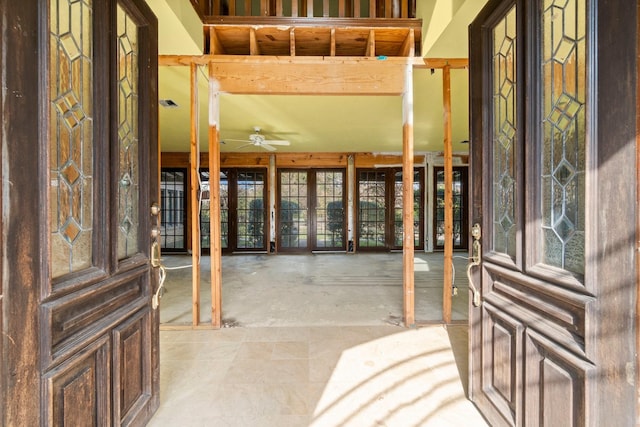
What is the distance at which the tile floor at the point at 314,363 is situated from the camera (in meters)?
1.70

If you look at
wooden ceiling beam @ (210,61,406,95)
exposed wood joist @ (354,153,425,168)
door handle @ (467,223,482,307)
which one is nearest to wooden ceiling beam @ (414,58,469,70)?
wooden ceiling beam @ (210,61,406,95)

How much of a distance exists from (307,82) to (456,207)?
6343 mm

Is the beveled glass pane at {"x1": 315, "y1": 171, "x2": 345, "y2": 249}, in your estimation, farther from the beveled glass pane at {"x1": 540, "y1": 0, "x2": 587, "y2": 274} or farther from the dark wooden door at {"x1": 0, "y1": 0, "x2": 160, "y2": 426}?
the beveled glass pane at {"x1": 540, "y1": 0, "x2": 587, "y2": 274}

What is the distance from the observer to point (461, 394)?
73.1 inches

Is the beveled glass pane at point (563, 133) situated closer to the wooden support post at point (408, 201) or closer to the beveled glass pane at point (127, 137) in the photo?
the wooden support post at point (408, 201)

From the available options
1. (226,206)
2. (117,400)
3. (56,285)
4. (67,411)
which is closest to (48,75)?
(56,285)

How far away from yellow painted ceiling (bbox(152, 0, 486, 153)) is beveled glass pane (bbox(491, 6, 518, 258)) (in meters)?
0.81

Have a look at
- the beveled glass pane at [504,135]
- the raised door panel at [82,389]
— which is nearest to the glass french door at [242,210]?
the raised door panel at [82,389]

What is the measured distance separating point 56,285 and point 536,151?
197 cm

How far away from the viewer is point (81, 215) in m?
1.21

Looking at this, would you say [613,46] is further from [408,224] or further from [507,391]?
[408,224]

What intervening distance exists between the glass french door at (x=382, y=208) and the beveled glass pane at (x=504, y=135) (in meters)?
6.16

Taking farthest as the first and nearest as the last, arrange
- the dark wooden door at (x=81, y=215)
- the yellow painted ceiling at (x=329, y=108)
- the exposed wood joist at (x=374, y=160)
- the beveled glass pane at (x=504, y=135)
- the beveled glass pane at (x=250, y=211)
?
the beveled glass pane at (x=250, y=211) → the exposed wood joist at (x=374, y=160) → the yellow painted ceiling at (x=329, y=108) → the beveled glass pane at (x=504, y=135) → the dark wooden door at (x=81, y=215)

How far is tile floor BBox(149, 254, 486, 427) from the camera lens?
5.59 feet
